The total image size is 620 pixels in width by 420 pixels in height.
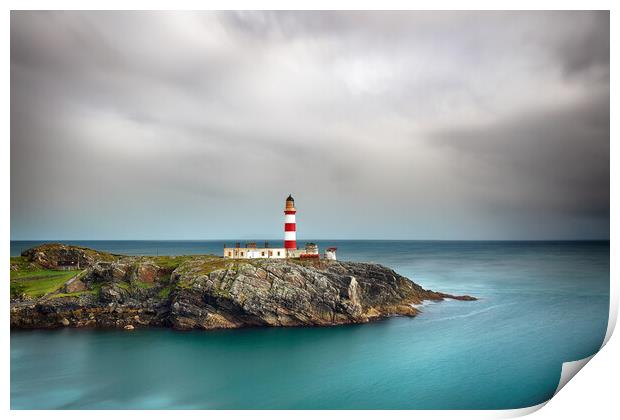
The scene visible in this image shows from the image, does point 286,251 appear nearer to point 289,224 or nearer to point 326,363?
point 289,224

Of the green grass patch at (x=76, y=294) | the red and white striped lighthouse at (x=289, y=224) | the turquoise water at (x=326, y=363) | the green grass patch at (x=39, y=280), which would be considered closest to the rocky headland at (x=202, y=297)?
the green grass patch at (x=76, y=294)

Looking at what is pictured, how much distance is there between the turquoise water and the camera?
473 centimetres

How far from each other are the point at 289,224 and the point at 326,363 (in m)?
3.61

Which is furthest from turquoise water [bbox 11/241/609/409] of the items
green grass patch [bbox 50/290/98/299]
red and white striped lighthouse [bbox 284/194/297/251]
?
red and white striped lighthouse [bbox 284/194/297/251]

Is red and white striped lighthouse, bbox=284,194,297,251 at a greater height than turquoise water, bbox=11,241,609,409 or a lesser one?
greater

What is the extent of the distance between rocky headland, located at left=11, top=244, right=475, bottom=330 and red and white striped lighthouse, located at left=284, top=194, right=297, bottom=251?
2.05 feet

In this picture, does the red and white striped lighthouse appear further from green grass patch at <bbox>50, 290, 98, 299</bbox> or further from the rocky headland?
green grass patch at <bbox>50, 290, 98, 299</bbox>

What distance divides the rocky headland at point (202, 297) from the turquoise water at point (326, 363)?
13.2 inches

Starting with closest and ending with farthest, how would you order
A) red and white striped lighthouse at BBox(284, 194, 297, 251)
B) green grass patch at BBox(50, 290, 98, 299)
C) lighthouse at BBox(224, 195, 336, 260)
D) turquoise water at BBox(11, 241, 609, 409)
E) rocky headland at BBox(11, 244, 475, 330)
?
turquoise water at BBox(11, 241, 609, 409), rocky headland at BBox(11, 244, 475, 330), green grass patch at BBox(50, 290, 98, 299), red and white striped lighthouse at BBox(284, 194, 297, 251), lighthouse at BBox(224, 195, 336, 260)

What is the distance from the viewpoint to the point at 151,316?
7.73 meters

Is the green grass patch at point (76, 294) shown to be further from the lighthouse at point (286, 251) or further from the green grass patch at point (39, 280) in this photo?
the lighthouse at point (286, 251)

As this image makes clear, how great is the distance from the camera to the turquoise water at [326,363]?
4734 mm

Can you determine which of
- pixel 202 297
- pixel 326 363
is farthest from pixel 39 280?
pixel 326 363

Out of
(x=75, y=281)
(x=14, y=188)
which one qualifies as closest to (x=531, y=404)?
(x=14, y=188)
